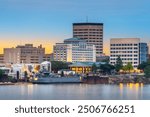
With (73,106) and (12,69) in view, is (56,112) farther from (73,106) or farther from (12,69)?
(12,69)

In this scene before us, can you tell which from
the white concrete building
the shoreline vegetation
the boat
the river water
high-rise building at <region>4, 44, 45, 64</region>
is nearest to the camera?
the river water

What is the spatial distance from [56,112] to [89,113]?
247mm

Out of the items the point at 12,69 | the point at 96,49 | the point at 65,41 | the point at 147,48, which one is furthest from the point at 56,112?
the point at 96,49

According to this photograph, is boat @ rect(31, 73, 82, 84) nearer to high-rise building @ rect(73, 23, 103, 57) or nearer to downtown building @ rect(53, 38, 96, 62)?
downtown building @ rect(53, 38, 96, 62)

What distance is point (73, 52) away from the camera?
213 feet

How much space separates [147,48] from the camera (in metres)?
61.5

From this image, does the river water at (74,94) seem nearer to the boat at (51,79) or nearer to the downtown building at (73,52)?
the boat at (51,79)

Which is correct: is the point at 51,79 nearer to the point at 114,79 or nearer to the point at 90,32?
the point at 114,79

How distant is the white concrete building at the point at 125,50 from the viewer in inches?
2267

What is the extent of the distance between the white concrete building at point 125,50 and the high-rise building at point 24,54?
7.53m

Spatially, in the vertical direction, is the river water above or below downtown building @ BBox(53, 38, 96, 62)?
below

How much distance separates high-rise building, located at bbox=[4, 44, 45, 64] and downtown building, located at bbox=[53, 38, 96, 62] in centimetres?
196

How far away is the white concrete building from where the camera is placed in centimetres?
5759

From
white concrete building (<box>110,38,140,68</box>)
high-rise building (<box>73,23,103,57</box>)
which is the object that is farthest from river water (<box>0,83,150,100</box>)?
high-rise building (<box>73,23,103,57</box>)
